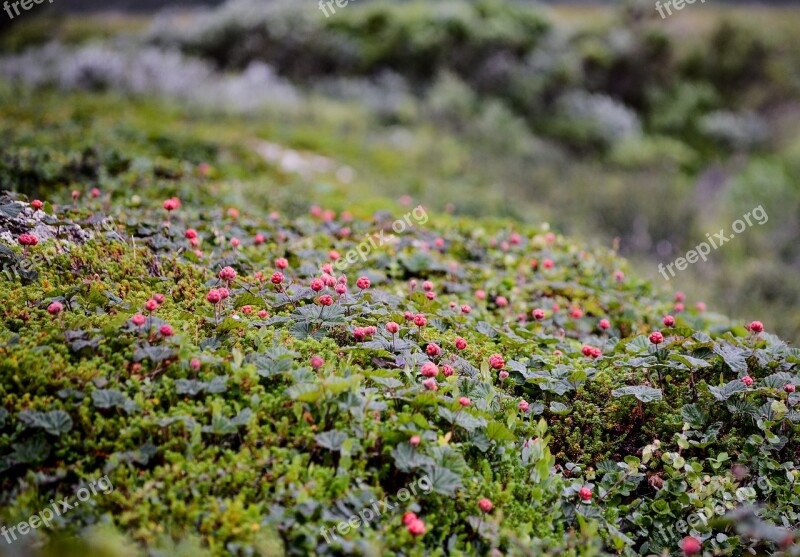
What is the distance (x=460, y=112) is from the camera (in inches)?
493

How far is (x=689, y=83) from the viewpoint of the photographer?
49.0 ft

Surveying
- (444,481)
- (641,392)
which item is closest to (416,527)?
(444,481)

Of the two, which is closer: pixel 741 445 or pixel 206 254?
pixel 741 445

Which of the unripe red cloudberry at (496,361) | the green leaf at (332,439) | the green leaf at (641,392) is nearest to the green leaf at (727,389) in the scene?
the green leaf at (641,392)

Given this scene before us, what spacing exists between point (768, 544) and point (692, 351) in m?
0.98

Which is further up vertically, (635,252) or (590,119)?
(590,119)

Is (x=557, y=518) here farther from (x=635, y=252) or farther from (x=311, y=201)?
(x=635, y=252)

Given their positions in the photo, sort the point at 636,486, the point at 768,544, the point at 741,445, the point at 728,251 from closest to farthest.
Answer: the point at 768,544 → the point at 636,486 → the point at 741,445 → the point at 728,251

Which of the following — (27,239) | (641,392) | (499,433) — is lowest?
(641,392)

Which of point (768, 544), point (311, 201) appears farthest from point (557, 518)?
point (311, 201)

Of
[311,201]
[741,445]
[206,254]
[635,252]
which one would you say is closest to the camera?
[741,445]

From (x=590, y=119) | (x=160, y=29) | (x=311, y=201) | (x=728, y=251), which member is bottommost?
(x=728, y=251)

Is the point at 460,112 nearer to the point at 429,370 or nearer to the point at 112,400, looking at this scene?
the point at 429,370

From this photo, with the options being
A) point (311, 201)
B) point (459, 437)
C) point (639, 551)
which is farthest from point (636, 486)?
point (311, 201)
